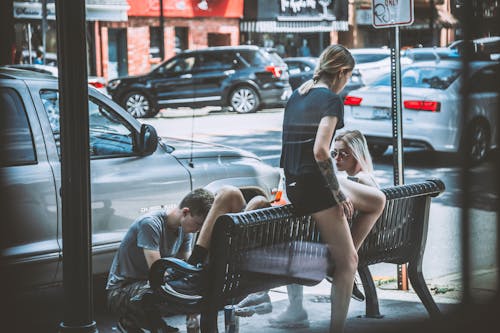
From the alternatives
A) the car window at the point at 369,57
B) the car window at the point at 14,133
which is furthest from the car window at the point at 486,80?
the car window at the point at 369,57

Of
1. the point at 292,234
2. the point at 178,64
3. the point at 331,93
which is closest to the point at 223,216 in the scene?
the point at 292,234

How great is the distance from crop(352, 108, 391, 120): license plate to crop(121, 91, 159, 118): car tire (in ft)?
9.30

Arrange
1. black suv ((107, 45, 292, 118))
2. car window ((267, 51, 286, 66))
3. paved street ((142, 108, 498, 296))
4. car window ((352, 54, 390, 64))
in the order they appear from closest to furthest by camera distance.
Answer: paved street ((142, 108, 498, 296)), black suv ((107, 45, 292, 118)), car window ((267, 51, 286, 66)), car window ((352, 54, 390, 64))

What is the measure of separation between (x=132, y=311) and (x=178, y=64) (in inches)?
423

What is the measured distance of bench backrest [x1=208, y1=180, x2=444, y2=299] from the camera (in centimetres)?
405

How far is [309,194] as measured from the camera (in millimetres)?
4352

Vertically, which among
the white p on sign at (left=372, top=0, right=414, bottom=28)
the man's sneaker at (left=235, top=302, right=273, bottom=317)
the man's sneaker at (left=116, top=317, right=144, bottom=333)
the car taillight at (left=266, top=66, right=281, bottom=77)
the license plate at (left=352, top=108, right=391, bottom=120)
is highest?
the white p on sign at (left=372, top=0, right=414, bottom=28)

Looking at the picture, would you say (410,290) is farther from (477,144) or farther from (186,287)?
(186,287)

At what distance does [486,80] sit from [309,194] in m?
1.04

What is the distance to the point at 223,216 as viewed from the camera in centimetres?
399

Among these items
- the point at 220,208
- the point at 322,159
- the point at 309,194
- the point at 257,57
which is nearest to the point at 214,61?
the point at 257,57

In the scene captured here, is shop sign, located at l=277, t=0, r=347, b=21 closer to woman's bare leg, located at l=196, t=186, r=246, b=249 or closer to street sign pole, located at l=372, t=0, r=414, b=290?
→ street sign pole, located at l=372, t=0, r=414, b=290

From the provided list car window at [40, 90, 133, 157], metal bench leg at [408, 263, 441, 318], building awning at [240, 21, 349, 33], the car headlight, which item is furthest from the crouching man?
the car headlight

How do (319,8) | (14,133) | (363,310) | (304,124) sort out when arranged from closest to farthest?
(304,124) → (14,133) → (363,310) → (319,8)
